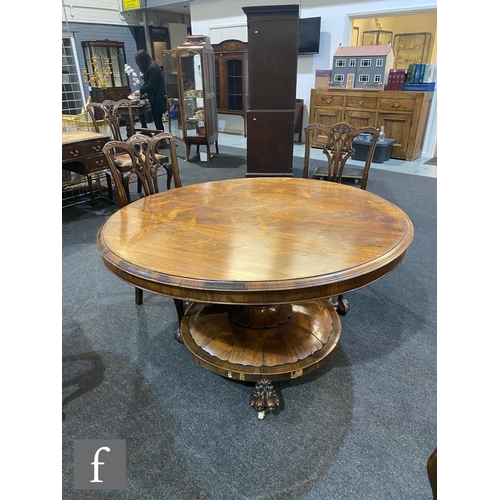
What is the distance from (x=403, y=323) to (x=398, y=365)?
1.11ft

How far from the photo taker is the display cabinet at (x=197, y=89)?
5043mm

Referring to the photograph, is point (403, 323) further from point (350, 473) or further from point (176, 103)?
point (176, 103)

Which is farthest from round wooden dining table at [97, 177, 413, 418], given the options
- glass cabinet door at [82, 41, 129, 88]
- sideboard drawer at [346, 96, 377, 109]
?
glass cabinet door at [82, 41, 129, 88]

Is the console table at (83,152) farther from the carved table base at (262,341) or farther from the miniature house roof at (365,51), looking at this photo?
the miniature house roof at (365,51)

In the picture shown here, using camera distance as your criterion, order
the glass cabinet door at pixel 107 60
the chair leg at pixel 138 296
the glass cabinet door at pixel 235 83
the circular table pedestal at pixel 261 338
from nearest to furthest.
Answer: the circular table pedestal at pixel 261 338 → the chair leg at pixel 138 296 → the glass cabinet door at pixel 235 83 → the glass cabinet door at pixel 107 60

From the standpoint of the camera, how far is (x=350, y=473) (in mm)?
1240

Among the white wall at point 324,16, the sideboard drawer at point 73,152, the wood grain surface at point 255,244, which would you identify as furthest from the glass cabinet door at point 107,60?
the wood grain surface at point 255,244

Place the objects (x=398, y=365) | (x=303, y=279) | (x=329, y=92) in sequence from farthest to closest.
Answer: (x=329, y=92), (x=398, y=365), (x=303, y=279)

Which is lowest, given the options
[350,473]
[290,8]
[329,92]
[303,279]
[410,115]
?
[350,473]

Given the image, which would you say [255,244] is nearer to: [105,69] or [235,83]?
[235,83]

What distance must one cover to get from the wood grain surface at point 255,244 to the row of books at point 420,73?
417 cm

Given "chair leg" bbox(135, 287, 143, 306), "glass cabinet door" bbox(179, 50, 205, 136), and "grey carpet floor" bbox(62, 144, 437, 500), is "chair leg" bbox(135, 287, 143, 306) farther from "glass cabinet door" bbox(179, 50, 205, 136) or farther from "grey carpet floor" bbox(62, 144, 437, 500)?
"glass cabinet door" bbox(179, 50, 205, 136)

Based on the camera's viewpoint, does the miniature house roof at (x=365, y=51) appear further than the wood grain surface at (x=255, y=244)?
Yes

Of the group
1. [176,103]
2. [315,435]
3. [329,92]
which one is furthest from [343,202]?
[176,103]
